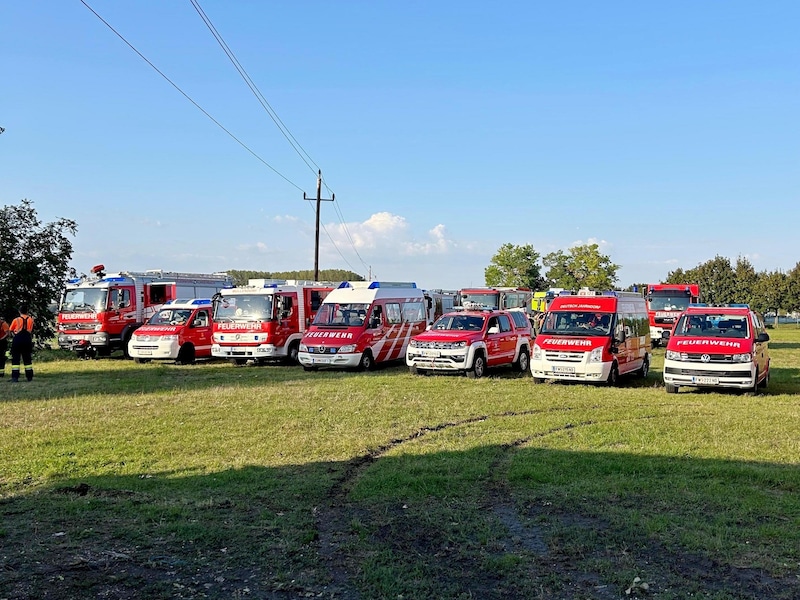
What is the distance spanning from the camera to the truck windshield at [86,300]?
26.4m

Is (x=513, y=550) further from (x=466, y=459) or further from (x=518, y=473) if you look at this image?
(x=466, y=459)

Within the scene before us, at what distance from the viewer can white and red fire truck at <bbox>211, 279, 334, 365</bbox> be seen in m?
23.1

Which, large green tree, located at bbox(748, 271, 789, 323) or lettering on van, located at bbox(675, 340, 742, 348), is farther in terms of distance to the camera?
large green tree, located at bbox(748, 271, 789, 323)

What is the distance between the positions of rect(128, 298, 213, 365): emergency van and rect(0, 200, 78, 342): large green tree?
A: 685 cm

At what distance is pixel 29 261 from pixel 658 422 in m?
25.3

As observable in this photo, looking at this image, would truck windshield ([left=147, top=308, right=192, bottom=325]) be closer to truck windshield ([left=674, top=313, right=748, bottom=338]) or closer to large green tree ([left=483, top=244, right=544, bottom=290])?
truck windshield ([left=674, top=313, right=748, bottom=338])

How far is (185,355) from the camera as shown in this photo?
24.3 m

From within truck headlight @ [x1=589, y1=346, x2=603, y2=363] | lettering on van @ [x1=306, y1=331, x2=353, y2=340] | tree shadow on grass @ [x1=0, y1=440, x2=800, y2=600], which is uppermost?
lettering on van @ [x1=306, y1=331, x2=353, y2=340]

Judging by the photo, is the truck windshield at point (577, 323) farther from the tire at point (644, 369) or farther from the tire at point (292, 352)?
the tire at point (292, 352)

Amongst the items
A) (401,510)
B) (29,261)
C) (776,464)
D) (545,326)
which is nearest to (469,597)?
(401,510)

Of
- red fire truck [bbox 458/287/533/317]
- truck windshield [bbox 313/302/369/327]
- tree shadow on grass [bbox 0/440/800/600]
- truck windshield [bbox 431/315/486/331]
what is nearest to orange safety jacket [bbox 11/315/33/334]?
truck windshield [bbox 313/302/369/327]

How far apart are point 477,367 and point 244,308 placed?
8.07 metres

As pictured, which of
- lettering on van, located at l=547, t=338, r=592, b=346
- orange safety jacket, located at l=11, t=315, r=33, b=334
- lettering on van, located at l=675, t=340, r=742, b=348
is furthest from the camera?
orange safety jacket, located at l=11, t=315, r=33, b=334

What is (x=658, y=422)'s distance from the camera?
12203 millimetres
